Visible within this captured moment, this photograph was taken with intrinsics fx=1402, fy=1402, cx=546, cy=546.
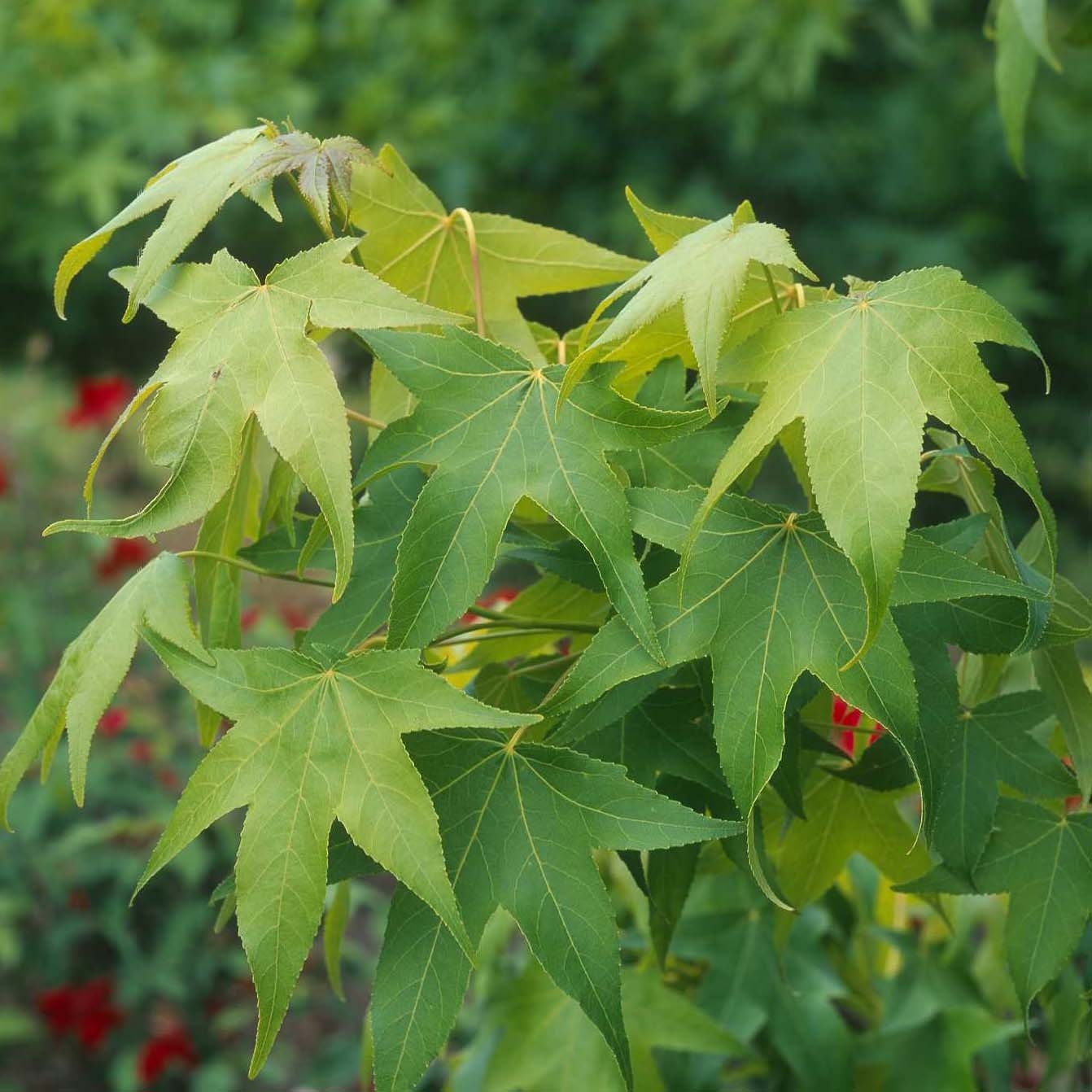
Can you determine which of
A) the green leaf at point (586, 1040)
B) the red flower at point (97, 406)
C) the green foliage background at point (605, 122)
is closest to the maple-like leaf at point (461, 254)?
the green leaf at point (586, 1040)

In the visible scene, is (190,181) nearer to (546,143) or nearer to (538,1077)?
(538,1077)

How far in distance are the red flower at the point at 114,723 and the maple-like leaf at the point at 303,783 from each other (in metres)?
1.95

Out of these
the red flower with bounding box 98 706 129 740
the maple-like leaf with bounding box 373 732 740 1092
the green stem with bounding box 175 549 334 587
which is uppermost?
the green stem with bounding box 175 549 334 587

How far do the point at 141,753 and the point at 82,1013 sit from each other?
18.4 inches

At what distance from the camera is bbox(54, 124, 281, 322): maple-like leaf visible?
2.61 feet

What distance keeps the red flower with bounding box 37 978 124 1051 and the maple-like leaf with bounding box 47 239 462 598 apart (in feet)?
6.48

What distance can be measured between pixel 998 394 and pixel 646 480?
206 mm

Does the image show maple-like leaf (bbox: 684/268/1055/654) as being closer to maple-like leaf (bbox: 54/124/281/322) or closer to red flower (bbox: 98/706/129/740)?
maple-like leaf (bbox: 54/124/281/322)

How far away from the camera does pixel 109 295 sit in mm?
5371

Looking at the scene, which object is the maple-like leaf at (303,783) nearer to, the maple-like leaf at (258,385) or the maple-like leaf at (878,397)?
the maple-like leaf at (258,385)

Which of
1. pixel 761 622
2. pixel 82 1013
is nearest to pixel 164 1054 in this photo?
pixel 82 1013

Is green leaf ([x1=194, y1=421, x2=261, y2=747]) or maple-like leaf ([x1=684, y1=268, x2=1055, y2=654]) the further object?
green leaf ([x1=194, y1=421, x2=261, y2=747])

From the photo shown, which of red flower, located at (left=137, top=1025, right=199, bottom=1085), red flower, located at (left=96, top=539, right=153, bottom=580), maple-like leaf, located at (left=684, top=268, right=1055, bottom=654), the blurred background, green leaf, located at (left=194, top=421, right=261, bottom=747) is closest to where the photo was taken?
maple-like leaf, located at (left=684, top=268, right=1055, bottom=654)

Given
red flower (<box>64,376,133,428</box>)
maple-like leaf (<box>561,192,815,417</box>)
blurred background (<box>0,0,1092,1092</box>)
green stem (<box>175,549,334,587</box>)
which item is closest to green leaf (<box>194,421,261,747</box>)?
green stem (<box>175,549,334,587</box>)
